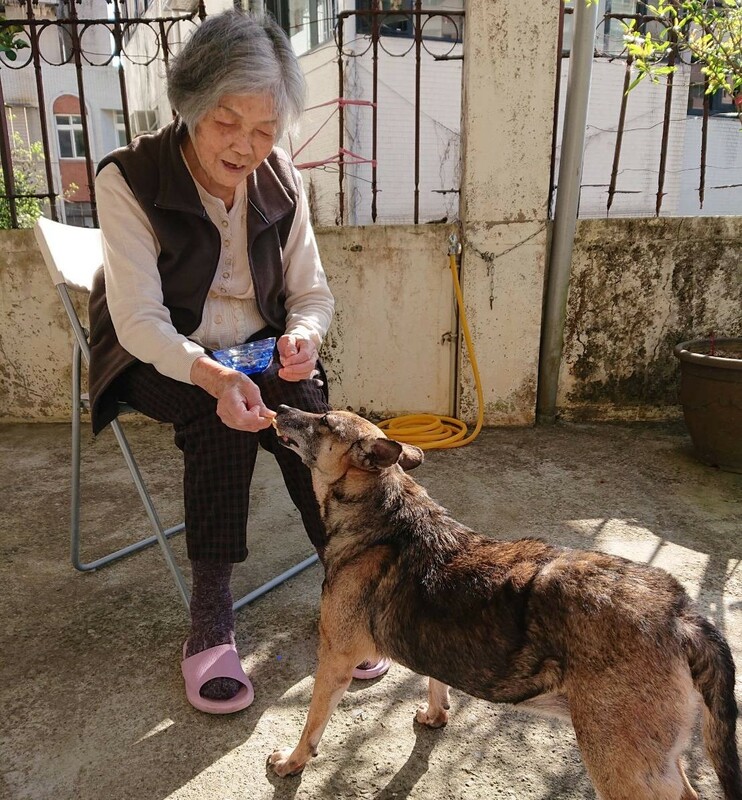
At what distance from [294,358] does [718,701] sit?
65.6 inches

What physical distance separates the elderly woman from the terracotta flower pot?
2.63 metres

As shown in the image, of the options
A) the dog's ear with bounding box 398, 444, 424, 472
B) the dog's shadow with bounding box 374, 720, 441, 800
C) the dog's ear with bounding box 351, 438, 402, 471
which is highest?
the dog's ear with bounding box 351, 438, 402, 471

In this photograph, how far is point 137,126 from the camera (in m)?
16.2

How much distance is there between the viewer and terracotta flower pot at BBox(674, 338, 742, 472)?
153 inches

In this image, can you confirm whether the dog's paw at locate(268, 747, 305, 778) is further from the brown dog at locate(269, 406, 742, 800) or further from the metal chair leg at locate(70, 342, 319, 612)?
the metal chair leg at locate(70, 342, 319, 612)

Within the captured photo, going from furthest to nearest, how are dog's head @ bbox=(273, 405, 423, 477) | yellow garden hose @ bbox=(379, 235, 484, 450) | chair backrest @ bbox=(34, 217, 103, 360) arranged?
yellow garden hose @ bbox=(379, 235, 484, 450) < chair backrest @ bbox=(34, 217, 103, 360) < dog's head @ bbox=(273, 405, 423, 477)

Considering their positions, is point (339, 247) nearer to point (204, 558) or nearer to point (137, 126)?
point (204, 558)

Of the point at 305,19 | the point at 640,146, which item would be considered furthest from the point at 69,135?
the point at 640,146

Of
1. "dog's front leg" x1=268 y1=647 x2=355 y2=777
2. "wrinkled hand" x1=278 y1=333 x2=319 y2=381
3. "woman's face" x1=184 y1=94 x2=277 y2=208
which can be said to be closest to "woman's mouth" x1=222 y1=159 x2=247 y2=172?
"woman's face" x1=184 y1=94 x2=277 y2=208

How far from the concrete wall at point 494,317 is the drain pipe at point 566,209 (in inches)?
4.8

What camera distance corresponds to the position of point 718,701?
1.52 m

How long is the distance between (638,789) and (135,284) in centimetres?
212

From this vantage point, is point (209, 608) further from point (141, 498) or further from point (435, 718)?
point (435, 718)

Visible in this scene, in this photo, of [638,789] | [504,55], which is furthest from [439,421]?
[638,789]
